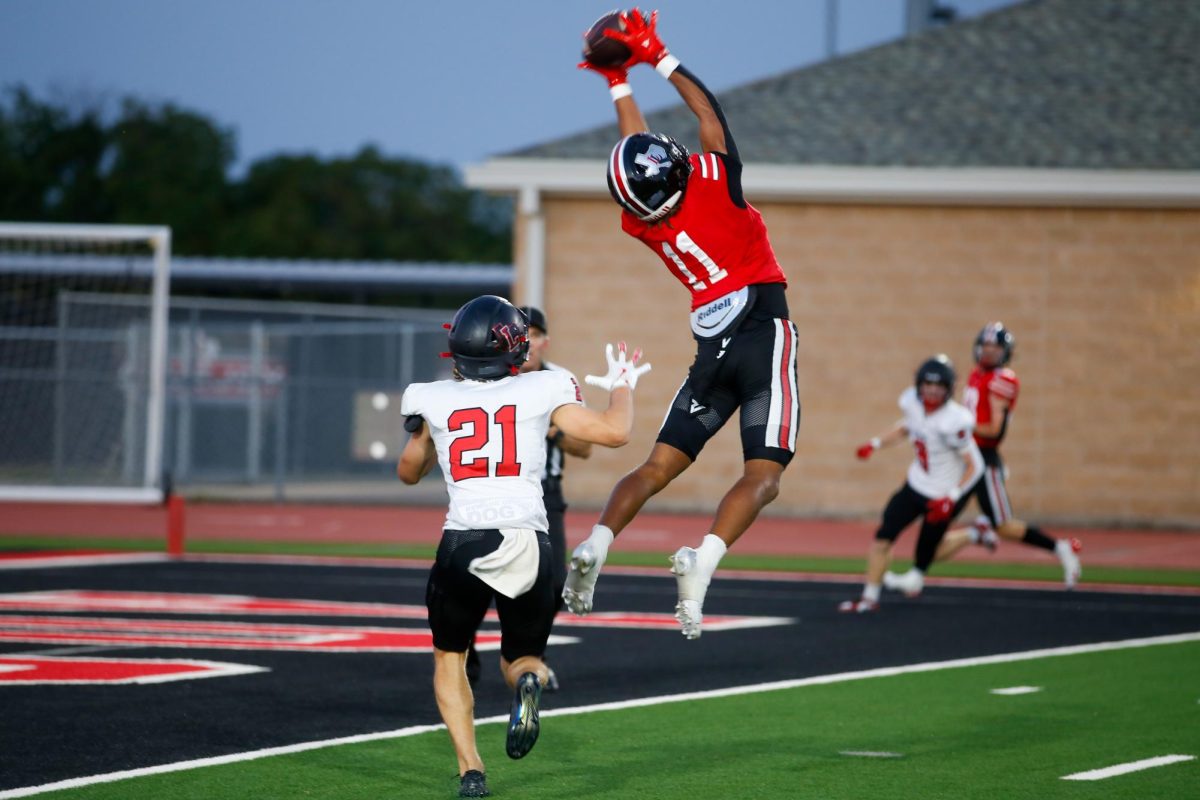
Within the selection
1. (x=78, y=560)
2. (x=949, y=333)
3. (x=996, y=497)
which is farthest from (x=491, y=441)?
(x=949, y=333)

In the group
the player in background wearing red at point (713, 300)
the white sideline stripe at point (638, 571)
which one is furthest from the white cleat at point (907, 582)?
the player in background wearing red at point (713, 300)

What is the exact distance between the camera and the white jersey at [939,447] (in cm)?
1416

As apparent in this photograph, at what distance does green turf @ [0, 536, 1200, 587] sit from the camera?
57.6ft

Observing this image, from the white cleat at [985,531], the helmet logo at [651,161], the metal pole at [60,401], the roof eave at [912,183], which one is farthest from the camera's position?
the metal pole at [60,401]

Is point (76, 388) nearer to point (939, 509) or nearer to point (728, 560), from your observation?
point (728, 560)

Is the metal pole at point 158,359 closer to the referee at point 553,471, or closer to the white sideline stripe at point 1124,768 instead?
the referee at point 553,471

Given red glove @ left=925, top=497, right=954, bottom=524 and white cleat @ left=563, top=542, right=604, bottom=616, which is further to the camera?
red glove @ left=925, top=497, right=954, bottom=524

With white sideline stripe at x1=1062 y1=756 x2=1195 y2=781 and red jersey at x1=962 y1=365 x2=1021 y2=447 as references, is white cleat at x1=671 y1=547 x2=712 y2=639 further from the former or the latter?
red jersey at x1=962 y1=365 x2=1021 y2=447

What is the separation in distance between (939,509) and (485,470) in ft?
27.4

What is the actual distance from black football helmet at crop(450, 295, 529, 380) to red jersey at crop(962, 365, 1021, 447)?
9.19 metres

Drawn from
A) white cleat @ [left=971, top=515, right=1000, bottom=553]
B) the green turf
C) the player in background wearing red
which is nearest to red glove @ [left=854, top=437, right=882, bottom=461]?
white cleat @ [left=971, top=515, right=1000, bottom=553]

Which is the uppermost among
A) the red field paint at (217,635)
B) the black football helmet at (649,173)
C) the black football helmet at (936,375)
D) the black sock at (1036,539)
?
the black football helmet at (649,173)

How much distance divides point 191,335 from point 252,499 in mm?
2734

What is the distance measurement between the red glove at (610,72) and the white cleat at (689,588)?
2.32 m
